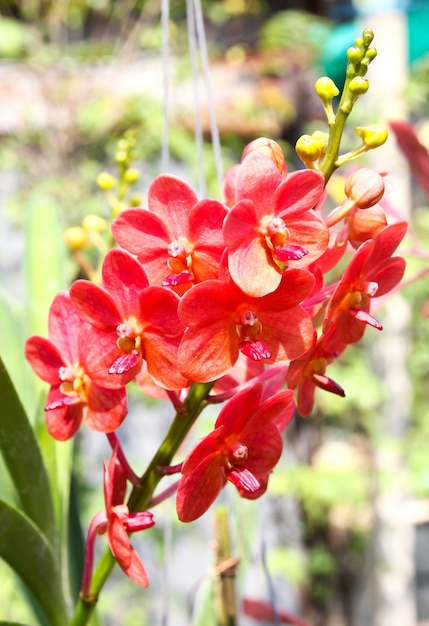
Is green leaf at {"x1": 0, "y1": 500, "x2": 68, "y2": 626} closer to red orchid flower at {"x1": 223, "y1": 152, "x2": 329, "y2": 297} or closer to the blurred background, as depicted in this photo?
red orchid flower at {"x1": 223, "y1": 152, "x2": 329, "y2": 297}

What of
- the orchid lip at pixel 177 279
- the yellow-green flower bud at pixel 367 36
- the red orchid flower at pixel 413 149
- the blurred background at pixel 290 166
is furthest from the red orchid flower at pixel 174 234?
the blurred background at pixel 290 166

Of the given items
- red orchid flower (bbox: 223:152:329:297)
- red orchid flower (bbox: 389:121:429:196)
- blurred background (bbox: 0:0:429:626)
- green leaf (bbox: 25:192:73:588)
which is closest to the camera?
red orchid flower (bbox: 223:152:329:297)

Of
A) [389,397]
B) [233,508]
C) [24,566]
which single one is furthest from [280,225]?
[389,397]

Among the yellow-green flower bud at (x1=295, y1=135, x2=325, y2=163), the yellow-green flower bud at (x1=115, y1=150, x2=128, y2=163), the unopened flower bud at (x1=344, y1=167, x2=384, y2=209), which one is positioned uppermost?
the yellow-green flower bud at (x1=115, y1=150, x2=128, y2=163)

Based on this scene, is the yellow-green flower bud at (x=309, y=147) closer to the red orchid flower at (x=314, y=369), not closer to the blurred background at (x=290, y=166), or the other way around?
the red orchid flower at (x=314, y=369)

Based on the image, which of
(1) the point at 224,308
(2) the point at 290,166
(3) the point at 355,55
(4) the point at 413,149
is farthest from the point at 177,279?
(2) the point at 290,166

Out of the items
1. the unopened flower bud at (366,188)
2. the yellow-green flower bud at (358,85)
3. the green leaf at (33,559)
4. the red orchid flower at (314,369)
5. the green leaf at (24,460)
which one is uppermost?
the yellow-green flower bud at (358,85)

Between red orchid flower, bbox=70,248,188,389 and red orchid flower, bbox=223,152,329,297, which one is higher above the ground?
red orchid flower, bbox=223,152,329,297

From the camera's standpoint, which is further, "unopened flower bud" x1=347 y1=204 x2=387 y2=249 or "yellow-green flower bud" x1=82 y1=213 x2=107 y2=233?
"yellow-green flower bud" x1=82 y1=213 x2=107 y2=233

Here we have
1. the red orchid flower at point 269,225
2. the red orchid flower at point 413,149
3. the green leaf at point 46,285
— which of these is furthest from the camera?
the red orchid flower at point 413,149

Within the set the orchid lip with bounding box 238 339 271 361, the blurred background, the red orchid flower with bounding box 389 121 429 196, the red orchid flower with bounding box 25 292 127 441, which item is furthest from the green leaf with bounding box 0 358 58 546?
the blurred background
